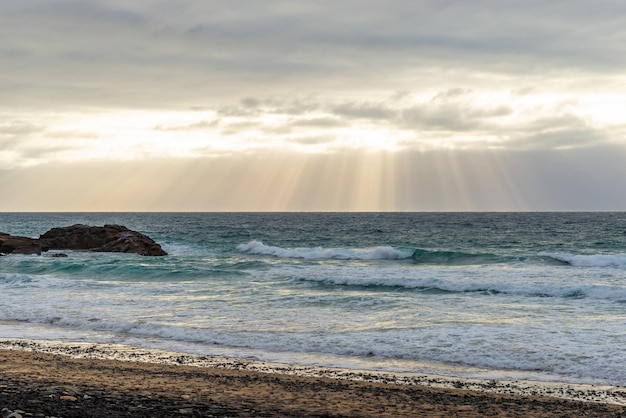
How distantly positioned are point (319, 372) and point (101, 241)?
1644 inches

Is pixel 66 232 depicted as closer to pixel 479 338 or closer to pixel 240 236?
pixel 240 236

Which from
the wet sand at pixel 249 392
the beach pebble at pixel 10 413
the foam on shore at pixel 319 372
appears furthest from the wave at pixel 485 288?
the beach pebble at pixel 10 413

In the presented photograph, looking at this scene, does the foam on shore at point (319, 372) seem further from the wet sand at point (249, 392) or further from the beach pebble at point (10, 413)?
the beach pebble at point (10, 413)

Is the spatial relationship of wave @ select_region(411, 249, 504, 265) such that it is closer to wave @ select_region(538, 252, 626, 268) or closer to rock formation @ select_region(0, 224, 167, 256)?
wave @ select_region(538, 252, 626, 268)

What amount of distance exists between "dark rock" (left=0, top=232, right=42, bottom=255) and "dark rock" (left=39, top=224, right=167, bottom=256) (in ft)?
5.71

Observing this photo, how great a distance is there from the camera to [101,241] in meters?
50.9

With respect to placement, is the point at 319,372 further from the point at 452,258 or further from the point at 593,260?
the point at 452,258

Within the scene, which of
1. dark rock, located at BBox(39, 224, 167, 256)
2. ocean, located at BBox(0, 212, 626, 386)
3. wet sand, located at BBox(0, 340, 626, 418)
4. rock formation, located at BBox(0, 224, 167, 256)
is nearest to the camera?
wet sand, located at BBox(0, 340, 626, 418)

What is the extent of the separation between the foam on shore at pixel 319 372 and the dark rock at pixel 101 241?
3246 centimetres

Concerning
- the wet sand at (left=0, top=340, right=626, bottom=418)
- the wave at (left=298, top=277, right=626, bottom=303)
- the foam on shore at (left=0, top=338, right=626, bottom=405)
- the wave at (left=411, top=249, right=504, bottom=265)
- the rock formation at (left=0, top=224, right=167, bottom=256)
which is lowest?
the foam on shore at (left=0, top=338, right=626, bottom=405)

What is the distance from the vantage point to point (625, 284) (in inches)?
1101

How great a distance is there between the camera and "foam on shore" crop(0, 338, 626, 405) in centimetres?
1152

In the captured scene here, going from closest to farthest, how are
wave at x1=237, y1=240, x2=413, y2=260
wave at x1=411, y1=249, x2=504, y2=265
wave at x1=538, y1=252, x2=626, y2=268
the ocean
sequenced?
1. the ocean
2. wave at x1=538, y1=252, x2=626, y2=268
3. wave at x1=411, y1=249, x2=504, y2=265
4. wave at x1=237, y1=240, x2=413, y2=260

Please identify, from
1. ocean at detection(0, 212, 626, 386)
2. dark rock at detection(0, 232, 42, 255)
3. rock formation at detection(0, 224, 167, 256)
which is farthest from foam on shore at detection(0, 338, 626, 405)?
dark rock at detection(0, 232, 42, 255)
